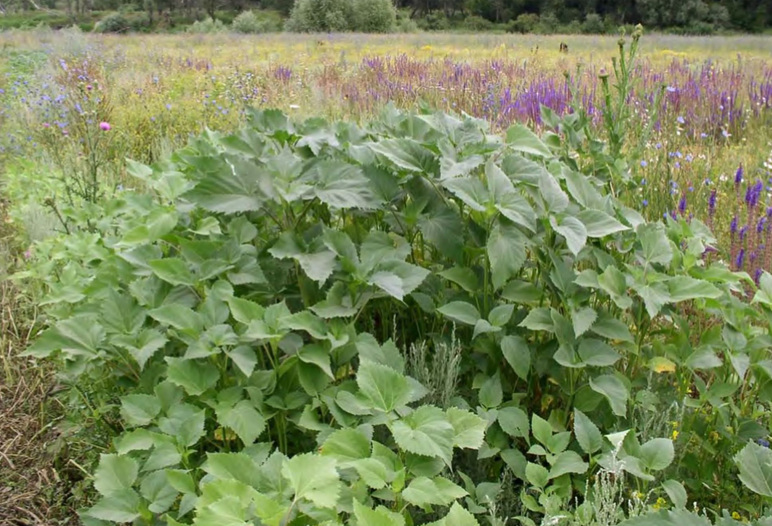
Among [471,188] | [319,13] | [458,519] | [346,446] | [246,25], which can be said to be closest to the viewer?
[458,519]

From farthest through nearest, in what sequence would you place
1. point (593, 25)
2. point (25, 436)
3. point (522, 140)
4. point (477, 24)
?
point (477, 24) → point (593, 25) → point (25, 436) → point (522, 140)

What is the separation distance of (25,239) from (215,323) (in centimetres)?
256

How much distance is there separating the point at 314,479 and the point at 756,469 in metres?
0.88

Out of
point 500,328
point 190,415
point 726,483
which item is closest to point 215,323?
point 190,415

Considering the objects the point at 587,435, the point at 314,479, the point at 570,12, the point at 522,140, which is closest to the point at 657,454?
the point at 587,435

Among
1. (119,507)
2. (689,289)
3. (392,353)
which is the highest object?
(689,289)

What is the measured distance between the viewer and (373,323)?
1.98 m

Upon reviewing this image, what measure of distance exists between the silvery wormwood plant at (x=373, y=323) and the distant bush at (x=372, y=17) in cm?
3979

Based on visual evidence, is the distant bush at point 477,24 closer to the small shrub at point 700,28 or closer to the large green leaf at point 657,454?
the small shrub at point 700,28

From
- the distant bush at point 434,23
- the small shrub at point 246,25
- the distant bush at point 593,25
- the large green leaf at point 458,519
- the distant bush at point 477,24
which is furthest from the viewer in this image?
the distant bush at point 434,23

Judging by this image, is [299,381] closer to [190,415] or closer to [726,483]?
[190,415]

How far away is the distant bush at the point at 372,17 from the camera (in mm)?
39312

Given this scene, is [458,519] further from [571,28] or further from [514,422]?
[571,28]

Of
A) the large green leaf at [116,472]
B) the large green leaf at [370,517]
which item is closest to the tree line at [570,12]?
the large green leaf at [116,472]
